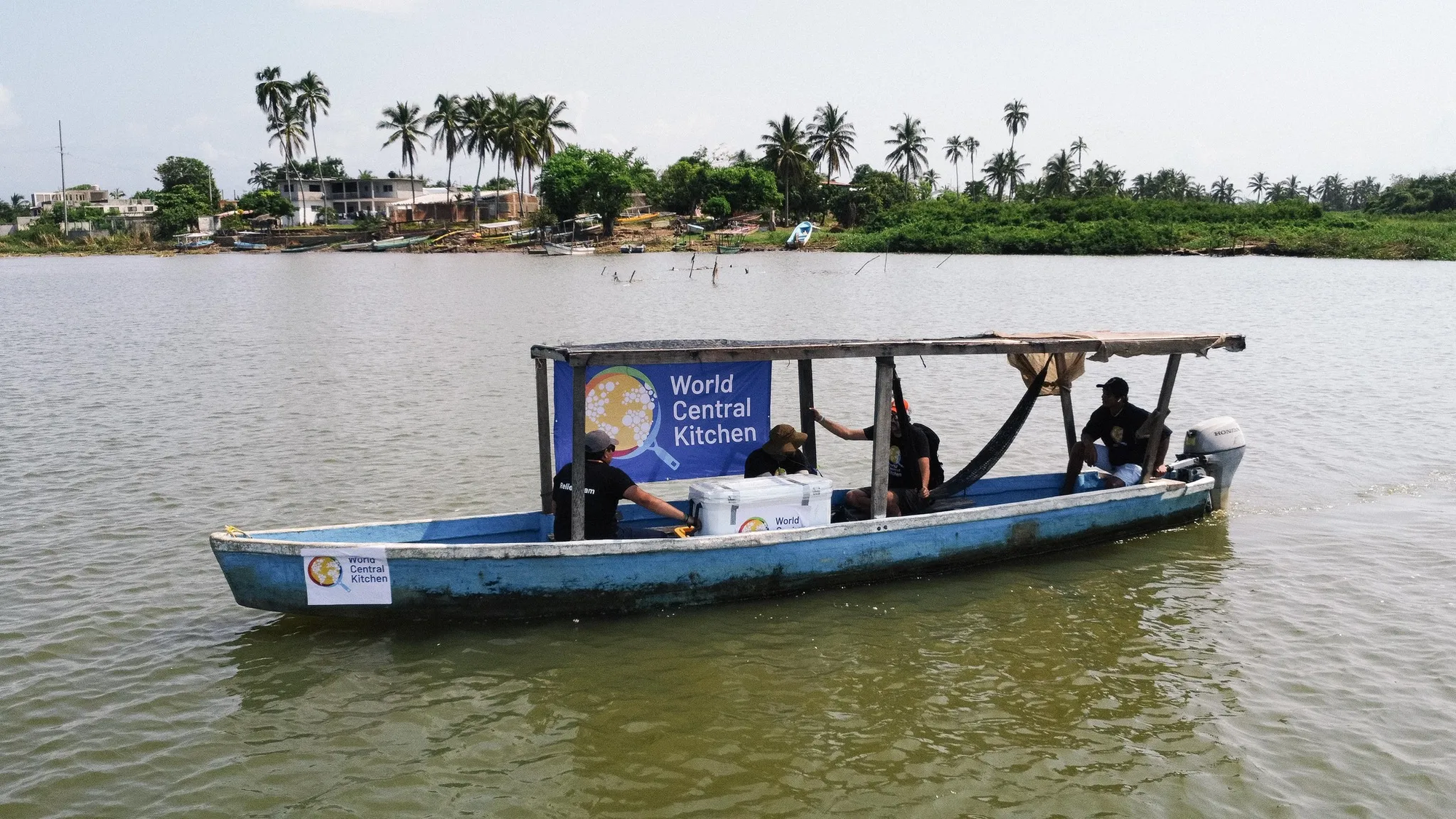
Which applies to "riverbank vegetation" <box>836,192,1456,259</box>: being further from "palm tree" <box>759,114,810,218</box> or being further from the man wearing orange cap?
the man wearing orange cap

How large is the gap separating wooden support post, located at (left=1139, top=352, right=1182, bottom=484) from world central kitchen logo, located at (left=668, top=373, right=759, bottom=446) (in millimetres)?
4329

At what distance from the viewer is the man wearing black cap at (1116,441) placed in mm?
10539

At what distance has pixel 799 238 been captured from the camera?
73.2 metres

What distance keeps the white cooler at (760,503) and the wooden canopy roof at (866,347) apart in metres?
1.05

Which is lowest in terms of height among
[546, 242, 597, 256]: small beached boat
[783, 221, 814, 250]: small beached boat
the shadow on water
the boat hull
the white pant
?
the shadow on water

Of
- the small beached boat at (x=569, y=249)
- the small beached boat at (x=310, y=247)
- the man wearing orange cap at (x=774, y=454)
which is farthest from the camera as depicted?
the small beached boat at (x=310, y=247)

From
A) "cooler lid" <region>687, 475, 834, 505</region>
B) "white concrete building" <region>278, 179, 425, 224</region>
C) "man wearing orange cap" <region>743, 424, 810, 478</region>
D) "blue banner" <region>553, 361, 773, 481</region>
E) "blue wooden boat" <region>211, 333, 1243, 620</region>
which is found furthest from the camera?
"white concrete building" <region>278, 179, 425, 224</region>

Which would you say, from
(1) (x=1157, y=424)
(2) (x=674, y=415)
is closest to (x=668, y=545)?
(2) (x=674, y=415)

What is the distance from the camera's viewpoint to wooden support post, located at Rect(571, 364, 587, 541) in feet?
25.8

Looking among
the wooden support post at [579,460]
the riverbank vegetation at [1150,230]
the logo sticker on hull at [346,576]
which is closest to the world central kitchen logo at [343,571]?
the logo sticker on hull at [346,576]

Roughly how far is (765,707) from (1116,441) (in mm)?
5612

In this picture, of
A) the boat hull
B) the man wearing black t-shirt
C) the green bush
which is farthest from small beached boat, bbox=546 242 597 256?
the boat hull

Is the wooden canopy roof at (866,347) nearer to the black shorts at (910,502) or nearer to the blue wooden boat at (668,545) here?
the blue wooden boat at (668,545)

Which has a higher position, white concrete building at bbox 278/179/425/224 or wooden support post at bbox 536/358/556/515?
white concrete building at bbox 278/179/425/224
